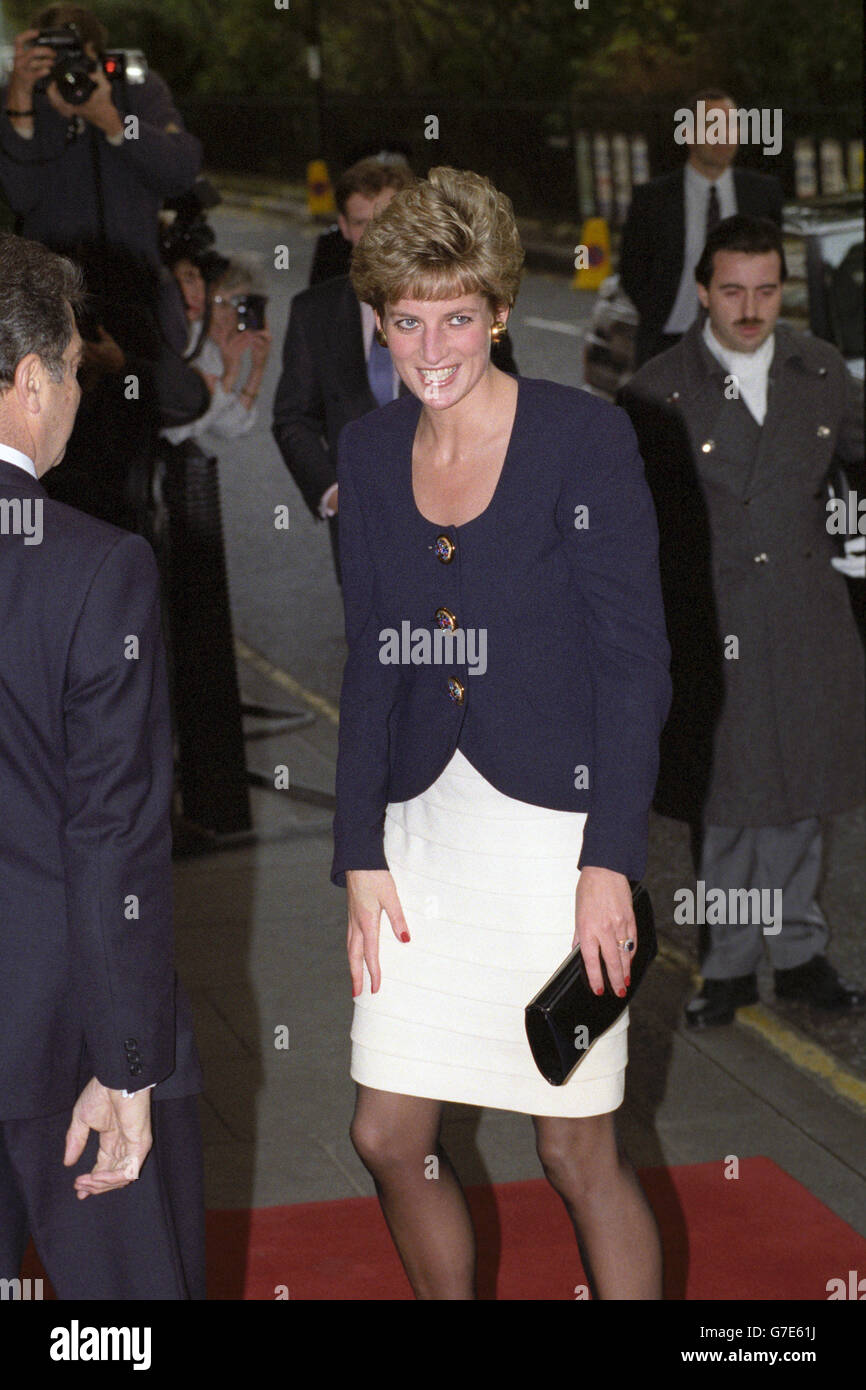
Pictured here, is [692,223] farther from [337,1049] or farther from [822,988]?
[337,1049]

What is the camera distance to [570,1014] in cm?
329

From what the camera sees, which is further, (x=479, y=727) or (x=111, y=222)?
(x=111, y=222)

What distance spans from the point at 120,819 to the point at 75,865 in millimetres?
90

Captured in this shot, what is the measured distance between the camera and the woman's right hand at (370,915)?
350 cm

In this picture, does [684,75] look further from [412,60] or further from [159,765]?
[159,765]

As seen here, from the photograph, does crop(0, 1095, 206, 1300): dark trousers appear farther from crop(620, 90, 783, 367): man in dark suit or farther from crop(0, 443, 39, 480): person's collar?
crop(620, 90, 783, 367): man in dark suit

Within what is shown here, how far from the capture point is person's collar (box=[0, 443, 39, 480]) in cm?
285

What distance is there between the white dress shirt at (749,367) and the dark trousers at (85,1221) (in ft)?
9.86

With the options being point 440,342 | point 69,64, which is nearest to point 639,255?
point 69,64

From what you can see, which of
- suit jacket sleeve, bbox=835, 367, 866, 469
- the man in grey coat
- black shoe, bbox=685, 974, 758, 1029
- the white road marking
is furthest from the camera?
the white road marking

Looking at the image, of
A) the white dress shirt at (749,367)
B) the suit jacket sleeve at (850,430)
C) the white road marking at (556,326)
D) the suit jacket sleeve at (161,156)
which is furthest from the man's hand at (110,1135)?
the white road marking at (556,326)

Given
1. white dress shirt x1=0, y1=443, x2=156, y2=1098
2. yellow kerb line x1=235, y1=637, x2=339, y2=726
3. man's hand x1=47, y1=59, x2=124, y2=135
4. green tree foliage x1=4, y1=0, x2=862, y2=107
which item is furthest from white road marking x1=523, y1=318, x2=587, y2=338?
white dress shirt x1=0, y1=443, x2=156, y2=1098
